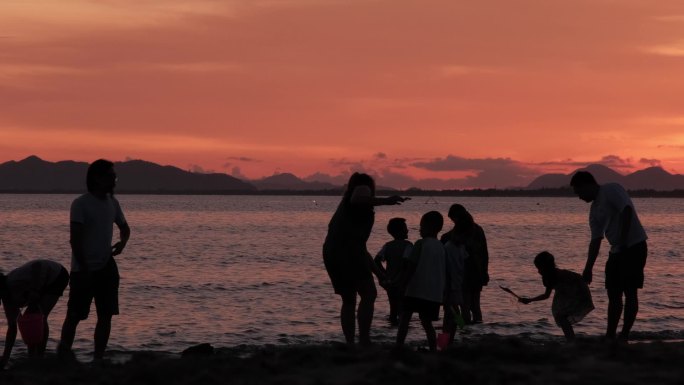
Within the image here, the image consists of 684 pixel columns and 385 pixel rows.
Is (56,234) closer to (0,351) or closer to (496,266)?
(496,266)

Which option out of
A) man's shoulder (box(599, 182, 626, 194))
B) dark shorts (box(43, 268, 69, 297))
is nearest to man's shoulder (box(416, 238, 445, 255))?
man's shoulder (box(599, 182, 626, 194))

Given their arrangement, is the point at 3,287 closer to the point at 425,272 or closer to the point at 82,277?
the point at 82,277

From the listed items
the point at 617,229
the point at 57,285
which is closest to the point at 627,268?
the point at 617,229

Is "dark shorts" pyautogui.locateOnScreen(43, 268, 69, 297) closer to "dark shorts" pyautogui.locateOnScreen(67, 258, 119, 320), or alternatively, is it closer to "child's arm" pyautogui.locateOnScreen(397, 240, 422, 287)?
"dark shorts" pyautogui.locateOnScreen(67, 258, 119, 320)

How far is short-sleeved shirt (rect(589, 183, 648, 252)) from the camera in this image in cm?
1074

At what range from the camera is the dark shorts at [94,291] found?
9.46m

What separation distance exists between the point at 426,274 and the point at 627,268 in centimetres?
224

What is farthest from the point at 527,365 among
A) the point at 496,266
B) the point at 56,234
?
the point at 56,234

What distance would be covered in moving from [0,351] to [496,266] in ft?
69.2

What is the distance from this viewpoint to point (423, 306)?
33.6 ft

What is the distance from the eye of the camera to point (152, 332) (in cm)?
1616

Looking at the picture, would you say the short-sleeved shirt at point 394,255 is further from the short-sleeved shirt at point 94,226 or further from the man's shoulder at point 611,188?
the short-sleeved shirt at point 94,226

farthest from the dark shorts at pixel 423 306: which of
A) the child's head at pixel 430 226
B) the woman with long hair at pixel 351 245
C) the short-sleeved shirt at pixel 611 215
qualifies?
the short-sleeved shirt at pixel 611 215

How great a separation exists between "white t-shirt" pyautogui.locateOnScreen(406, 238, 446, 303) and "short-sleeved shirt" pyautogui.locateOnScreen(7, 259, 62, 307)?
11.5 feet
